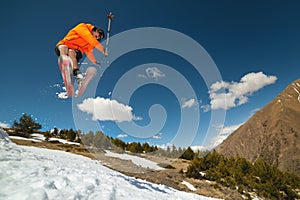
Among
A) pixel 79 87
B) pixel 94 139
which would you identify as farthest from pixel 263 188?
pixel 94 139

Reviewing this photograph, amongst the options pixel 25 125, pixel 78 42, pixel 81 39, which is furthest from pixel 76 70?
pixel 25 125

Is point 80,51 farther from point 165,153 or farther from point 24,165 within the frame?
point 165,153

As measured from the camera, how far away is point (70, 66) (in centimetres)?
609

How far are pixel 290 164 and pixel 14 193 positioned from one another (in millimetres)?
217534

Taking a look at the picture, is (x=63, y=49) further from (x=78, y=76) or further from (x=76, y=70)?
(x=78, y=76)

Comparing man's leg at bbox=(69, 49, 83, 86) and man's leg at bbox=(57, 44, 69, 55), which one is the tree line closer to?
man's leg at bbox=(69, 49, 83, 86)

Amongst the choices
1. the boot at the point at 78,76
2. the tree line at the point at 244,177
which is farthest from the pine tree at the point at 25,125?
the boot at the point at 78,76

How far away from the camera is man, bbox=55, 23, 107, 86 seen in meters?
5.85

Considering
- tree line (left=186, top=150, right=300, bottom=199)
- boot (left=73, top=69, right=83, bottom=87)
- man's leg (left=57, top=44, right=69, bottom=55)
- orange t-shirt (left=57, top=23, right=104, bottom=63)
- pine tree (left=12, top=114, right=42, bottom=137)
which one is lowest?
tree line (left=186, top=150, right=300, bottom=199)

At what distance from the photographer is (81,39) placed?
→ 6.12 metres

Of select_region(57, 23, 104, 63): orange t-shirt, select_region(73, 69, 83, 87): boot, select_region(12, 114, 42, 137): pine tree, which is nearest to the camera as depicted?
select_region(57, 23, 104, 63): orange t-shirt

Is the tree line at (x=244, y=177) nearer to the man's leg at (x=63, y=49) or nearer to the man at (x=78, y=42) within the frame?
the man at (x=78, y=42)

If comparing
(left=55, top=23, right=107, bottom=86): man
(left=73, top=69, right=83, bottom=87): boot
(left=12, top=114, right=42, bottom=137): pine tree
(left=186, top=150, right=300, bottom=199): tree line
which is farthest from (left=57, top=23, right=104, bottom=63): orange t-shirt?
(left=12, top=114, right=42, bottom=137): pine tree

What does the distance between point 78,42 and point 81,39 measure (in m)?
0.16
